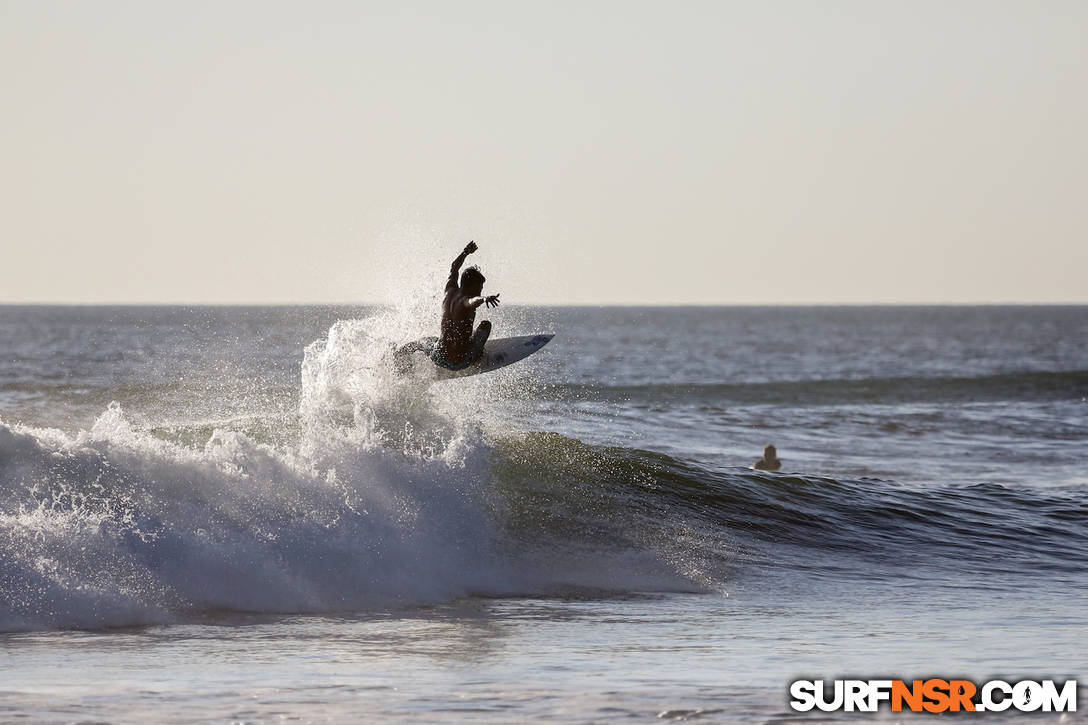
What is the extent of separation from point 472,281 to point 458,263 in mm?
474

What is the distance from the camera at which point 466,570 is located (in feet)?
42.0

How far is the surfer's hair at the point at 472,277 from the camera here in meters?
15.0

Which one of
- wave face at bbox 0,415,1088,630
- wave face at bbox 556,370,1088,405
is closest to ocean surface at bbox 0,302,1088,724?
wave face at bbox 0,415,1088,630

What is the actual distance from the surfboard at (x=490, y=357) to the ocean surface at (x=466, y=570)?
0.23 meters

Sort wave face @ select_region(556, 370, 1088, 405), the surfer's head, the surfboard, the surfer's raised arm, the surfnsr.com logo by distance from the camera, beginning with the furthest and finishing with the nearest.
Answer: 1. wave face @ select_region(556, 370, 1088, 405)
2. the surfboard
3. the surfer's head
4. the surfer's raised arm
5. the surfnsr.com logo

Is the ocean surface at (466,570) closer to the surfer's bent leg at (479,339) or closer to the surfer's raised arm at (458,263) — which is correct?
the surfer's bent leg at (479,339)

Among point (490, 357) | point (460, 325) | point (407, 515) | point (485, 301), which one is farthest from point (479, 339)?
point (407, 515)

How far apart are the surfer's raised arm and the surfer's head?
120mm

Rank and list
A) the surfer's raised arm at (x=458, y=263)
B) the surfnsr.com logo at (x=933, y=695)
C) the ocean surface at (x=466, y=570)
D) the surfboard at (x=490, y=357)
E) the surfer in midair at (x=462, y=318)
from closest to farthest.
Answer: the surfnsr.com logo at (x=933, y=695) → the ocean surface at (x=466, y=570) → the surfer's raised arm at (x=458, y=263) → the surfer in midair at (x=462, y=318) → the surfboard at (x=490, y=357)

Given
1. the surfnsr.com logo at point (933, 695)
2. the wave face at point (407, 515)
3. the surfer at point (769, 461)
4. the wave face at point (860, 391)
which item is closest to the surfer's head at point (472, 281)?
the wave face at point (407, 515)

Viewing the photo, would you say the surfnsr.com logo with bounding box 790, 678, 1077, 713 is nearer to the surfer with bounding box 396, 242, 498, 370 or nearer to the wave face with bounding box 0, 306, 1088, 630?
the wave face with bounding box 0, 306, 1088, 630

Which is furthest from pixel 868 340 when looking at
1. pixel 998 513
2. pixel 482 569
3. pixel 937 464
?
pixel 482 569

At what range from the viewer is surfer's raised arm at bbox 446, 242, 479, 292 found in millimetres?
14109

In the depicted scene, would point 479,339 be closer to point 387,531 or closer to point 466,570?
point 387,531
